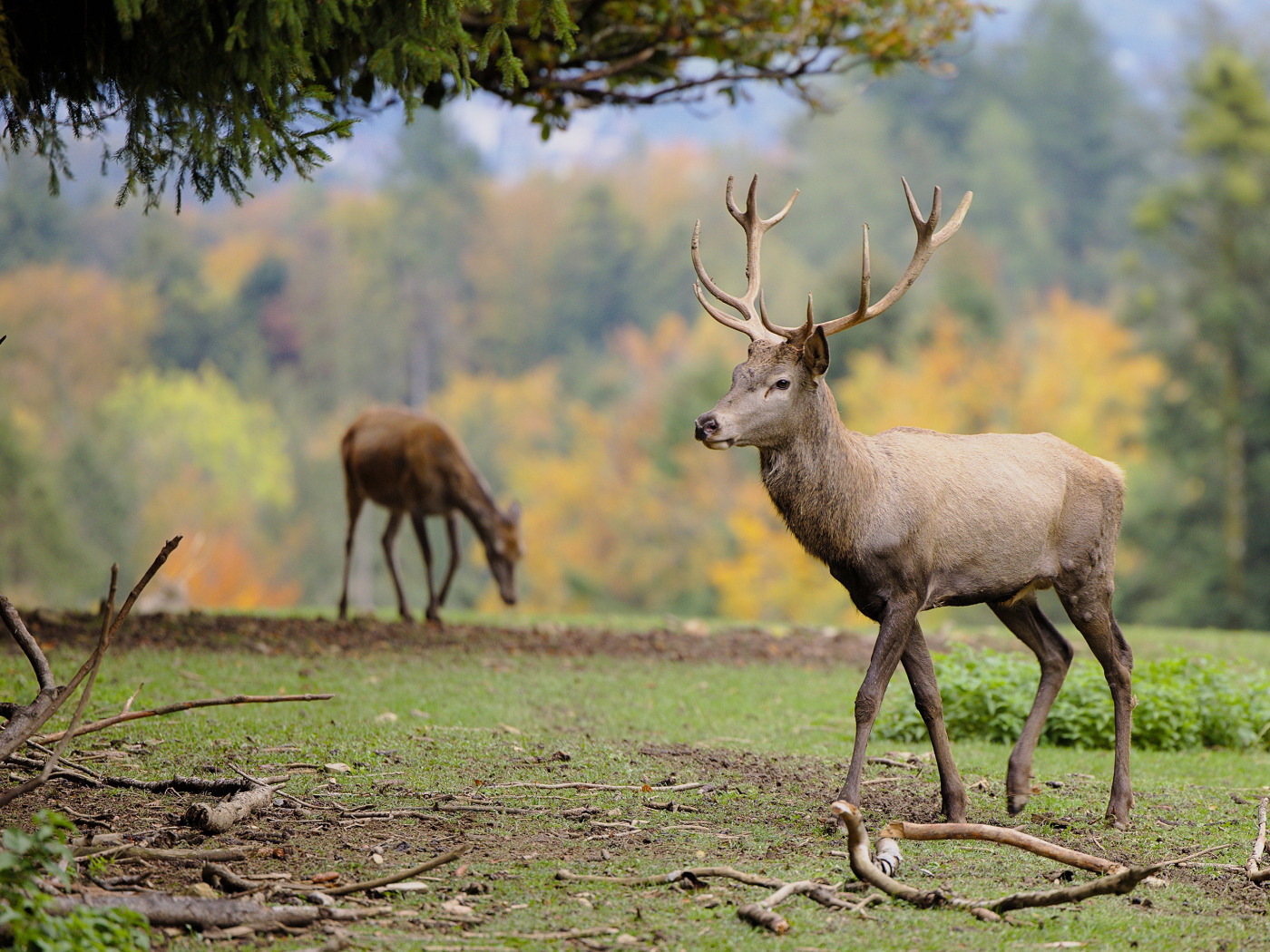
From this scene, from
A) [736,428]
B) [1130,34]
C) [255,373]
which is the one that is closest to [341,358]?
[255,373]

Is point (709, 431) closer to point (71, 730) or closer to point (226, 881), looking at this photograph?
point (226, 881)

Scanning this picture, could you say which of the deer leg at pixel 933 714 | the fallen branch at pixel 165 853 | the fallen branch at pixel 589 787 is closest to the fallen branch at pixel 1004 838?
the deer leg at pixel 933 714

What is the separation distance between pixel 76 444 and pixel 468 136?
3452 cm

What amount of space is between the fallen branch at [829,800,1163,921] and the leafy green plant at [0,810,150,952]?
7.41 feet

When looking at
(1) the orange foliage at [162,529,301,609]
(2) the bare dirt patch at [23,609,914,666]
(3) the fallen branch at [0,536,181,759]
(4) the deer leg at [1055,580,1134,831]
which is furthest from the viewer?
(1) the orange foliage at [162,529,301,609]

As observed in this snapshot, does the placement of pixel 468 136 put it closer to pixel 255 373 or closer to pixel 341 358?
pixel 341 358

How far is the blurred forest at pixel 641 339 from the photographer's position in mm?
25875

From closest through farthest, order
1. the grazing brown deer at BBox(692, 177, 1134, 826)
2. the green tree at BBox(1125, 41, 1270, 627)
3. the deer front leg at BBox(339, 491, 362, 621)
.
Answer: the grazing brown deer at BBox(692, 177, 1134, 826), the deer front leg at BBox(339, 491, 362, 621), the green tree at BBox(1125, 41, 1270, 627)

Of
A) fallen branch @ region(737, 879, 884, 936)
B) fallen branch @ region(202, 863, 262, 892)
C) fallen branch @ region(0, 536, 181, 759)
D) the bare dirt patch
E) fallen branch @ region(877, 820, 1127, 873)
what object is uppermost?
fallen branch @ region(0, 536, 181, 759)

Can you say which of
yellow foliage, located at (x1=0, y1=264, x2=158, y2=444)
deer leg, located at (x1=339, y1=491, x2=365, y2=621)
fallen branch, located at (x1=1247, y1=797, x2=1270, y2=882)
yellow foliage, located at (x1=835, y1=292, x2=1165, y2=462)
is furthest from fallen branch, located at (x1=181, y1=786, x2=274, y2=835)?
yellow foliage, located at (x1=0, y1=264, x2=158, y2=444)

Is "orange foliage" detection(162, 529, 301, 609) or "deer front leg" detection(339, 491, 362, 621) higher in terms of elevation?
"deer front leg" detection(339, 491, 362, 621)

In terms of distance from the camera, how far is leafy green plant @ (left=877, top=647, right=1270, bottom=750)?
7.72m

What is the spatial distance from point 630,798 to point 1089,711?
341 centimetres

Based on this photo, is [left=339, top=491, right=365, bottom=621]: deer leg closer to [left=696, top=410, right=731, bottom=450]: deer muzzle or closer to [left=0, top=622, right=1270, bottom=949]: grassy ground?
[left=0, top=622, right=1270, bottom=949]: grassy ground
